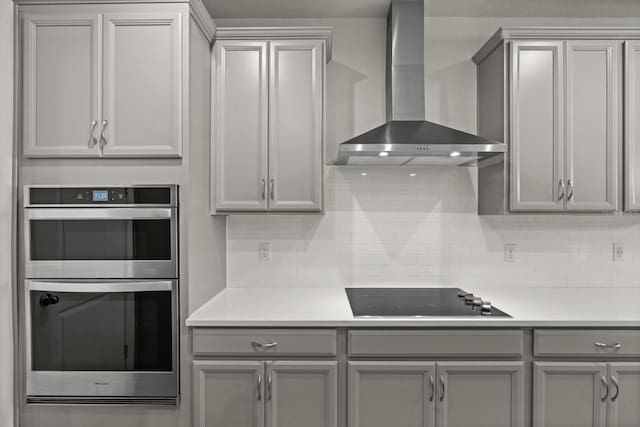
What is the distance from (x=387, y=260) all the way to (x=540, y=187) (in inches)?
38.9

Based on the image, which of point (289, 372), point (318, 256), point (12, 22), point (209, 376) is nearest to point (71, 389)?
point (209, 376)

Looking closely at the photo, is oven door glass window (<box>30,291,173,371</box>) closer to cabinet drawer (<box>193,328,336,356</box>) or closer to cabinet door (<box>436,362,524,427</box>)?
cabinet drawer (<box>193,328,336,356</box>)

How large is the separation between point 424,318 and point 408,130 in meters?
0.98

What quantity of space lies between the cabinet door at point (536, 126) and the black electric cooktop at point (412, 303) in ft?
2.07

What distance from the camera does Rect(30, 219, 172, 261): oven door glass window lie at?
7.09 feet

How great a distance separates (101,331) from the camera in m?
2.17

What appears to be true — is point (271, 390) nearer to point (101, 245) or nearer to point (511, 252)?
point (101, 245)

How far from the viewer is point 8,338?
2.16 metres

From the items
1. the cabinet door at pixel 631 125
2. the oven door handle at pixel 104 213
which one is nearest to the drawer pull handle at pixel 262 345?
the oven door handle at pixel 104 213

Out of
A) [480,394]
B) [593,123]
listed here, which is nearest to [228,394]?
[480,394]

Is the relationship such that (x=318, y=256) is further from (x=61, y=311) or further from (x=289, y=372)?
(x=61, y=311)

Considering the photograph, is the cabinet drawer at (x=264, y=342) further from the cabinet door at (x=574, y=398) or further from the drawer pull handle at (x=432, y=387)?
the cabinet door at (x=574, y=398)

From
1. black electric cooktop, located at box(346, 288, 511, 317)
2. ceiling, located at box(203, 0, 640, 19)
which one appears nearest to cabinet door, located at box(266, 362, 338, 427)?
black electric cooktop, located at box(346, 288, 511, 317)

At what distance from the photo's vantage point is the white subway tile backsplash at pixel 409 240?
301 centimetres
